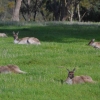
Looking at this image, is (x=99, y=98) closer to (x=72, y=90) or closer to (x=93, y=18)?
(x=72, y=90)

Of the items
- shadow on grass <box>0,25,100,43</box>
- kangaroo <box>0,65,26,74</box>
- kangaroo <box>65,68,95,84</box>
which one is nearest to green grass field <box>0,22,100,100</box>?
shadow on grass <box>0,25,100,43</box>

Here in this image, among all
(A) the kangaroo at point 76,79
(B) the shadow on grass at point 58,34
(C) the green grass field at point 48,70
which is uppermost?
(A) the kangaroo at point 76,79

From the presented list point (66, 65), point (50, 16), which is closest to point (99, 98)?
point (66, 65)

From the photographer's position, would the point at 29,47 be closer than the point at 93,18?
Yes

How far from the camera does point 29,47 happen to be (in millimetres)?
21109

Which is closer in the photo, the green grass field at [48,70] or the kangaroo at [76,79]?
the green grass field at [48,70]

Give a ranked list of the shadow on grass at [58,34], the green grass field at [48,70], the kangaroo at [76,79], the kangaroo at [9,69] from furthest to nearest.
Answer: the shadow on grass at [58,34] → the kangaroo at [9,69] → the kangaroo at [76,79] → the green grass field at [48,70]

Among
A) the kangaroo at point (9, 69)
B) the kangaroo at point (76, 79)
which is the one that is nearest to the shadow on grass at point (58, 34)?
the kangaroo at point (9, 69)

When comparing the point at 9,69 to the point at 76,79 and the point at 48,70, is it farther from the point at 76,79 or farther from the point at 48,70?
the point at 76,79

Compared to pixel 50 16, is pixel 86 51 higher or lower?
higher

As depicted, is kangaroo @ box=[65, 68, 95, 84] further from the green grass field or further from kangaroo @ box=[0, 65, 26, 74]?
kangaroo @ box=[0, 65, 26, 74]

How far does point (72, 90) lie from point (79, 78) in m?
0.98

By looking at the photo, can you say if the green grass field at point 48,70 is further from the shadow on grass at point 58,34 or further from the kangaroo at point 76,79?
the kangaroo at point 76,79

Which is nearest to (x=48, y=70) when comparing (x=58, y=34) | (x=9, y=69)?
(x=9, y=69)
